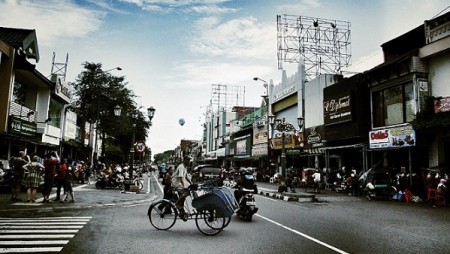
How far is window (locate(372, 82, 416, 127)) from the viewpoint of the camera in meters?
22.6

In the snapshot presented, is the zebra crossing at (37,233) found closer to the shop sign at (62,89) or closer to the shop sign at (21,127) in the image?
the shop sign at (21,127)

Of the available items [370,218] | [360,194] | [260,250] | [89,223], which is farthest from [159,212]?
[360,194]

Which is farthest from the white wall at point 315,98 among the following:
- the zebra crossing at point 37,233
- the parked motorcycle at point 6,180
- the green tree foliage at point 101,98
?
the zebra crossing at point 37,233

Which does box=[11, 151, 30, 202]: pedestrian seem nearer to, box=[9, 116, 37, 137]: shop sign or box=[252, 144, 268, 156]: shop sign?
box=[9, 116, 37, 137]: shop sign

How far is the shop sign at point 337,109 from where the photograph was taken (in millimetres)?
27291

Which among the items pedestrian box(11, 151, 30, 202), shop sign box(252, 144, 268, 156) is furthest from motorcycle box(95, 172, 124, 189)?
shop sign box(252, 144, 268, 156)

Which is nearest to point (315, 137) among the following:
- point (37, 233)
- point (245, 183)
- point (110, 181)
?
point (110, 181)

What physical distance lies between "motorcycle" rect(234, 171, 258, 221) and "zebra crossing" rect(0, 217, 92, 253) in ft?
15.8

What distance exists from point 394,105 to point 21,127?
78.5 ft

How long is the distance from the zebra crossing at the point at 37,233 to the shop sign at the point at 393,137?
18.2 metres

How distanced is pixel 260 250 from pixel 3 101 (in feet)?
65.2

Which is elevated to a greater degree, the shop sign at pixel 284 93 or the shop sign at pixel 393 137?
the shop sign at pixel 284 93

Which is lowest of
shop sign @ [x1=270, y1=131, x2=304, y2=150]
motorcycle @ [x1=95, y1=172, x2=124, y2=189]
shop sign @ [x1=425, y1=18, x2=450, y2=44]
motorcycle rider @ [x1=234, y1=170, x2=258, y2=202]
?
motorcycle @ [x1=95, y1=172, x2=124, y2=189]

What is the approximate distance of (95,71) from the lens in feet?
121
